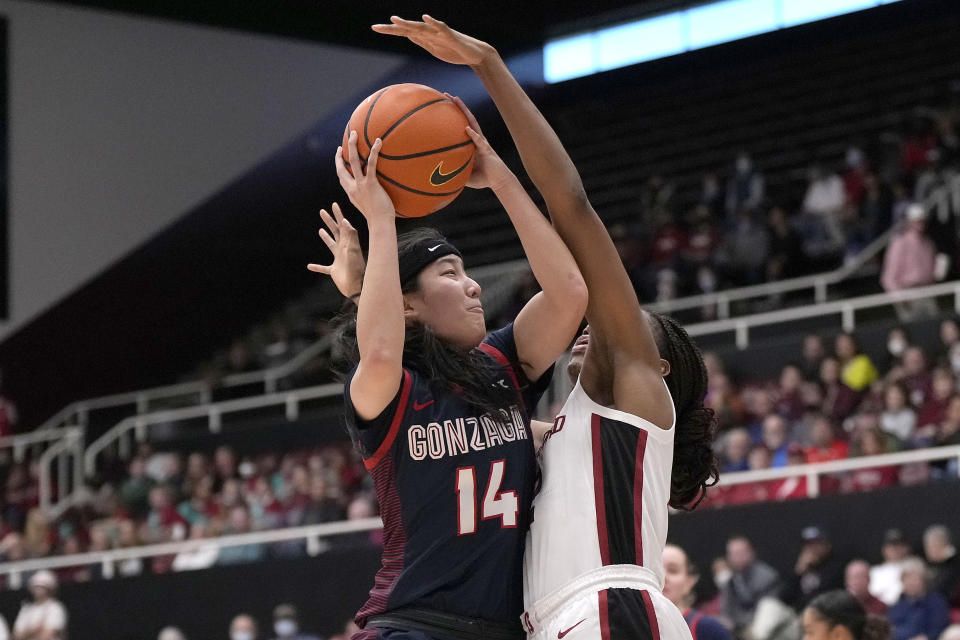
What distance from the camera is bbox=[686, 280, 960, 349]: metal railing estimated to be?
41.0 feet

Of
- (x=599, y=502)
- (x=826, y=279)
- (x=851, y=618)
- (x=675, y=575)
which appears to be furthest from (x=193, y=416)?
(x=599, y=502)

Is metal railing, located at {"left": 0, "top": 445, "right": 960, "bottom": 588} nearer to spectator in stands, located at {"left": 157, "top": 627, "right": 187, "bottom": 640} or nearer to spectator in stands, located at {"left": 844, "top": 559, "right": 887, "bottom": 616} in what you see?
spectator in stands, located at {"left": 157, "top": 627, "right": 187, "bottom": 640}

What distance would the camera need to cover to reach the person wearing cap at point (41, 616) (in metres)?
12.1

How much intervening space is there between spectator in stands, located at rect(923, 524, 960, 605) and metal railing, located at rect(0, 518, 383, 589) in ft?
13.5

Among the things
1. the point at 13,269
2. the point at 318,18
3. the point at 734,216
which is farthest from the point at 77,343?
the point at 734,216

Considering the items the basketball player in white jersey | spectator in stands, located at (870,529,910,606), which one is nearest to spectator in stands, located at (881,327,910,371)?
spectator in stands, located at (870,529,910,606)

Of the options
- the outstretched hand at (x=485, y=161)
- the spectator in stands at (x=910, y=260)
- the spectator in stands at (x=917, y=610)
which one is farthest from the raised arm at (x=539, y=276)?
the spectator in stands at (x=910, y=260)

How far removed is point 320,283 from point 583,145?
14.2ft

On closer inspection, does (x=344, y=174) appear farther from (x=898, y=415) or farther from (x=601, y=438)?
(x=898, y=415)

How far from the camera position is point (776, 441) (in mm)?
11078

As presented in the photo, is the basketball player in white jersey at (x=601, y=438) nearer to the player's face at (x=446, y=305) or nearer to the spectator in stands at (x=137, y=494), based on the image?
the player's face at (x=446, y=305)

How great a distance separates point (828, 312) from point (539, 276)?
10602 millimetres

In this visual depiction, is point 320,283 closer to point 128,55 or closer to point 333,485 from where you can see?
point 128,55

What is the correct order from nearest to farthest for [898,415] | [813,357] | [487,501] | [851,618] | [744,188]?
1. [487,501]
2. [851,618]
3. [898,415]
4. [813,357]
5. [744,188]
